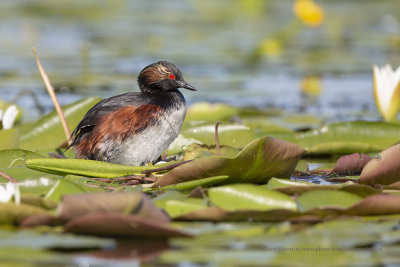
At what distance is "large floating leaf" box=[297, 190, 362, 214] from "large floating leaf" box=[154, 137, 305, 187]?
46 centimetres

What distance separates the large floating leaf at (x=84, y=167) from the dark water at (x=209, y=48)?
13.1 ft

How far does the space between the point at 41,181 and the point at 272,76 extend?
7.95 meters

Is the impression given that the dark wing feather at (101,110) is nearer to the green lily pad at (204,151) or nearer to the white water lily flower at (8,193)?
the green lily pad at (204,151)

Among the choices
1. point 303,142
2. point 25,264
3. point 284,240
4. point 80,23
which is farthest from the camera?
point 80,23

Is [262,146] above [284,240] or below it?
above

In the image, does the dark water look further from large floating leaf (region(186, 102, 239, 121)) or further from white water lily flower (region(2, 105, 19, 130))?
white water lily flower (region(2, 105, 19, 130))

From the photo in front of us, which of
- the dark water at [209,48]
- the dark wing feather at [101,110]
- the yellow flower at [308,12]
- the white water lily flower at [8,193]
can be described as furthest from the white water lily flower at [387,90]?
the yellow flower at [308,12]

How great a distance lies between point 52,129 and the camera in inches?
228

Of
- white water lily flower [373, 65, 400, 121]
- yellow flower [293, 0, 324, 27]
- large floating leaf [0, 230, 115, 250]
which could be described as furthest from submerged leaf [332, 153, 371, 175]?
yellow flower [293, 0, 324, 27]

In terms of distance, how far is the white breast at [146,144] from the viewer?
15.8 ft

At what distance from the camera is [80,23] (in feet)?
59.7

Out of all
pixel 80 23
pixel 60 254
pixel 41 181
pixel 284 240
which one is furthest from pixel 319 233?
pixel 80 23

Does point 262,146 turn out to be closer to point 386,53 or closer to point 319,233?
point 319,233

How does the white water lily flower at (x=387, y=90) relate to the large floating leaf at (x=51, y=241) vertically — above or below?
above
